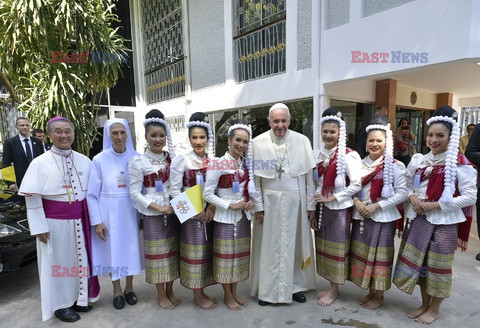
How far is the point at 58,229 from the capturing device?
267 centimetres

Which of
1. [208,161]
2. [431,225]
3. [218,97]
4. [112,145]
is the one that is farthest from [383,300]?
[218,97]

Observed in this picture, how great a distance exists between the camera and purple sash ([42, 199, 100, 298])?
8.73ft

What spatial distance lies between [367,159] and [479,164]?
6.65 ft

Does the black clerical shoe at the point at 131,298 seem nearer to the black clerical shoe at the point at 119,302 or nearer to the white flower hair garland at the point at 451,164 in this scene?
the black clerical shoe at the point at 119,302

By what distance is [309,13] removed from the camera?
5668 mm

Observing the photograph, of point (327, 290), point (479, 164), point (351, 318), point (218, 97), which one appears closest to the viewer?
point (351, 318)

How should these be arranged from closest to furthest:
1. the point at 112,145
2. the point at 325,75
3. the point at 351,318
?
1. the point at 351,318
2. the point at 112,145
3. the point at 325,75

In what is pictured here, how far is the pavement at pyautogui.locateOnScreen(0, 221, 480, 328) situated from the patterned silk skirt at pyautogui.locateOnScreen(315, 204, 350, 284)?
340 millimetres

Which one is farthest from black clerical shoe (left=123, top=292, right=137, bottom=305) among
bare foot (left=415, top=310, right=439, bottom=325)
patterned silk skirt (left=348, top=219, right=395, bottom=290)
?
bare foot (left=415, top=310, right=439, bottom=325)

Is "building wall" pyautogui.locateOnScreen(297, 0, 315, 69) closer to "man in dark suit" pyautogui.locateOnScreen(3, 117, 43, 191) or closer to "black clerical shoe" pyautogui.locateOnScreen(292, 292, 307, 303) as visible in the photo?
"black clerical shoe" pyautogui.locateOnScreen(292, 292, 307, 303)

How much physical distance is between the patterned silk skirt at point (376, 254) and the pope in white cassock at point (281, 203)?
489mm

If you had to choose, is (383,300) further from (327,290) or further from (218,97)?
(218,97)

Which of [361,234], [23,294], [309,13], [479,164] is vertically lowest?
[23,294]

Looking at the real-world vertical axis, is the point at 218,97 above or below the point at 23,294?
above
